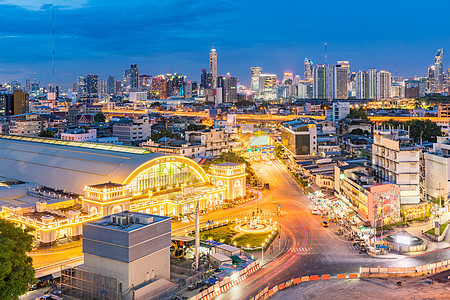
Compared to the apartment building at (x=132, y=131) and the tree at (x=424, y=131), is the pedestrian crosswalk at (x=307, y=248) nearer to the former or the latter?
the tree at (x=424, y=131)

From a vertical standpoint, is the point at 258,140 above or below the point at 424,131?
below

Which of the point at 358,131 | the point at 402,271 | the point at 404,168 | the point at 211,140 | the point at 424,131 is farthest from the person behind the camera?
the point at 358,131

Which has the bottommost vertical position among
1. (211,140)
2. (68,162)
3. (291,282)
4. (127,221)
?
(291,282)

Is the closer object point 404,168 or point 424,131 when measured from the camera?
point 404,168

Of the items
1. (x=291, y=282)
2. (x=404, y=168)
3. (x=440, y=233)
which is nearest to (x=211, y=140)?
(x=404, y=168)

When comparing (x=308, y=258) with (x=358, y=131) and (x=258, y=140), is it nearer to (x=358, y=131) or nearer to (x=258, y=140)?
(x=258, y=140)

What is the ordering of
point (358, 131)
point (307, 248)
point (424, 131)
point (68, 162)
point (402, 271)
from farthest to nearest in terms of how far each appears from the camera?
point (358, 131)
point (424, 131)
point (68, 162)
point (307, 248)
point (402, 271)
